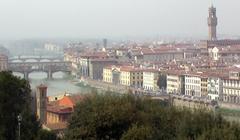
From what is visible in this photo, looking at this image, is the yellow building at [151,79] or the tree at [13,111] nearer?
the tree at [13,111]

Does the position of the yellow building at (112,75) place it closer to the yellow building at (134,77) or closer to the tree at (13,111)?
the yellow building at (134,77)

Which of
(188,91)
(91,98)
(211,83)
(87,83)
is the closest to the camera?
(91,98)

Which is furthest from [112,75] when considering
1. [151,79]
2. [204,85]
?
[204,85]

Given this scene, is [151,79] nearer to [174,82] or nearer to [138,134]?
[174,82]

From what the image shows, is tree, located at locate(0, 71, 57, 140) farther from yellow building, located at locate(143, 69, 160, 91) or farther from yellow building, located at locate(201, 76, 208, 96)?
yellow building, located at locate(143, 69, 160, 91)

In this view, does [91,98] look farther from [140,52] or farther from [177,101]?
[140,52]

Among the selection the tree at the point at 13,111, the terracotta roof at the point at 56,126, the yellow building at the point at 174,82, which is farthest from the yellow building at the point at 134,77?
the tree at the point at 13,111

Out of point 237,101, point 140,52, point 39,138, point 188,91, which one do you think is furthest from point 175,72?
A: point 39,138

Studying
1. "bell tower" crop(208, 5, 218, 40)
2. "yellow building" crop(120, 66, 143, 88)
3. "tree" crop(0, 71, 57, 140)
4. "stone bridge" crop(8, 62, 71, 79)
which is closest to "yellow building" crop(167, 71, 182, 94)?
"yellow building" crop(120, 66, 143, 88)
